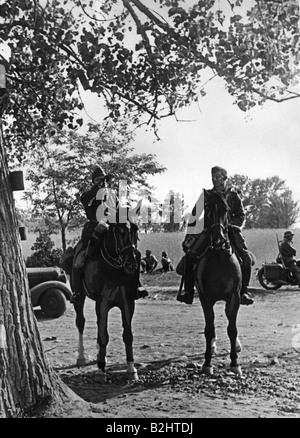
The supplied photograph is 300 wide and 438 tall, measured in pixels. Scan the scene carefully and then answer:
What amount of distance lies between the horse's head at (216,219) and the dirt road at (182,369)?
58.0 inches

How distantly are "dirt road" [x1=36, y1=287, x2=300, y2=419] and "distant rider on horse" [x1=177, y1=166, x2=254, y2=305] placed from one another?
908 millimetres

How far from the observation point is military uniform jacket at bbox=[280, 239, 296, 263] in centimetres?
1338

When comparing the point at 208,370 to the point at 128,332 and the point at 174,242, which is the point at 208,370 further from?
the point at 174,242

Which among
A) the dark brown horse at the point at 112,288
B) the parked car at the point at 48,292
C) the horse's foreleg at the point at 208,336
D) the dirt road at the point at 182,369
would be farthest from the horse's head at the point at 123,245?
the parked car at the point at 48,292

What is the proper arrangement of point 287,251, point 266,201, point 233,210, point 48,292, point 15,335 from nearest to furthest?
1. point 15,335
2. point 233,210
3. point 266,201
4. point 48,292
5. point 287,251

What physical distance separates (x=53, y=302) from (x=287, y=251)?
5.72 metres

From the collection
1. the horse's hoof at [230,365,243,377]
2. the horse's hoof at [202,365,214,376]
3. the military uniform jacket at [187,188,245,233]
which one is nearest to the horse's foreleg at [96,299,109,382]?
the horse's hoof at [202,365,214,376]

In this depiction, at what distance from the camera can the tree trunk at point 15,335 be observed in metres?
4.30

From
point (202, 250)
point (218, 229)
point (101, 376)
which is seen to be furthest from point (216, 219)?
point (101, 376)

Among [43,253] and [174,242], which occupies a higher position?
[174,242]

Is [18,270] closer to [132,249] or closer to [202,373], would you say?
[132,249]

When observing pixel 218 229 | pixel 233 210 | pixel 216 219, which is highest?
pixel 233 210

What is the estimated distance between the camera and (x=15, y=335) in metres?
4.37
